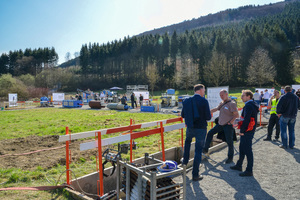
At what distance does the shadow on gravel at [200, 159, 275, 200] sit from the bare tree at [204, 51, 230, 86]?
4949 cm

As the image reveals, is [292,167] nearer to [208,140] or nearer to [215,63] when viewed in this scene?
[208,140]

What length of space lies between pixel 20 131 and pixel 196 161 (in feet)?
33.6

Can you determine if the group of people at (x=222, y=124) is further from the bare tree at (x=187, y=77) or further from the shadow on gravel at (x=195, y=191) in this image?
the bare tree at (x=187, y=77)

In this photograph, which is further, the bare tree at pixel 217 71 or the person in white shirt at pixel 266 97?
the bare tree at pixel 217 71

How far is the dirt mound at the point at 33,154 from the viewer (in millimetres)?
5930

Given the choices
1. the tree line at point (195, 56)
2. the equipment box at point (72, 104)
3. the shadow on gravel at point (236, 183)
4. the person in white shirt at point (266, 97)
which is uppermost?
the tree line at point (195, 56)

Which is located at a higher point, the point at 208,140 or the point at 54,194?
the point at 208,140

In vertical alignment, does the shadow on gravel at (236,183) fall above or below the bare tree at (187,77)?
below

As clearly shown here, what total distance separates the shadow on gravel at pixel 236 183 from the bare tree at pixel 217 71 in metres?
49.5

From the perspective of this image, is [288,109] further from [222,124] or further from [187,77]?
[187,77]

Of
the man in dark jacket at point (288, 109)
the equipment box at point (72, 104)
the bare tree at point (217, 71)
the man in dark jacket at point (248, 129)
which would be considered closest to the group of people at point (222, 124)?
the man in dark jacket at point (248, 129)

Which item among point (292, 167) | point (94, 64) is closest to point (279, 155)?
point (292, 167)

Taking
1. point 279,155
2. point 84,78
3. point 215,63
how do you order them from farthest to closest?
point 84,78 < point 215,63 < point 279,155

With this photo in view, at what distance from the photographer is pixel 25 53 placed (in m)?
78.1
